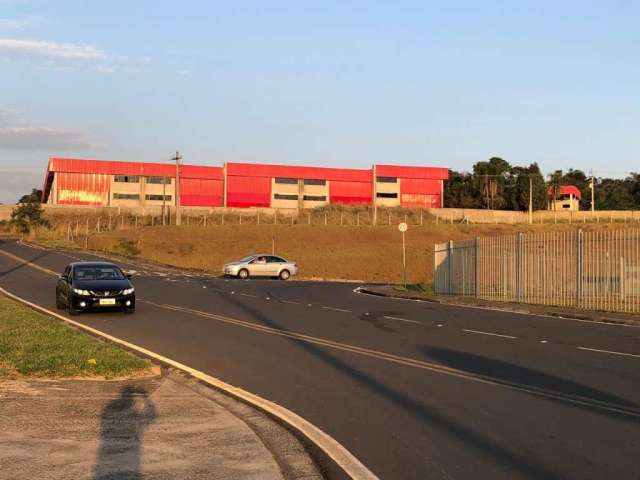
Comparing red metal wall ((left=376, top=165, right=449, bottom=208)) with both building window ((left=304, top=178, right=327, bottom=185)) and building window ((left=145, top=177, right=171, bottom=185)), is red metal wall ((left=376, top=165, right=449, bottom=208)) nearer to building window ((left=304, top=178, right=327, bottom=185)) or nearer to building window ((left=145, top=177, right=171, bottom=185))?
building window ((left=304, top=178, right=327, bottom=185))

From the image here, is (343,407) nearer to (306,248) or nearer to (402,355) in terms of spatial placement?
(402,355)

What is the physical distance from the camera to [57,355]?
37.8 ft

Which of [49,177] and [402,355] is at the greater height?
[49,177]

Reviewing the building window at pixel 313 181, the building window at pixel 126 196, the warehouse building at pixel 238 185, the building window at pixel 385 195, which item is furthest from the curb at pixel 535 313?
the building window at pixel 385 195

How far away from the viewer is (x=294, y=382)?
416 inches

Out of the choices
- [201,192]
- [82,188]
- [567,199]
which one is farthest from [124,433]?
[567,199]

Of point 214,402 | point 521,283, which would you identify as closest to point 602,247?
point 521,283

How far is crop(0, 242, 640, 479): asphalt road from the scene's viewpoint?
Result: 6.75 m

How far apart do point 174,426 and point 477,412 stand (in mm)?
3352

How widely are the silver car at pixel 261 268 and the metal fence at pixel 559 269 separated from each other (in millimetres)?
14806

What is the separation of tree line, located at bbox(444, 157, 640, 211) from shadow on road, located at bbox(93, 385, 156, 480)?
331 feet

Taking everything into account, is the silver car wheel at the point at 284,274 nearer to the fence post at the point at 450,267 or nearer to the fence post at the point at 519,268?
the fence post at the point at 450,267

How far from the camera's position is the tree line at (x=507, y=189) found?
11188 centimetres

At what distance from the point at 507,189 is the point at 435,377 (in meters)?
109
